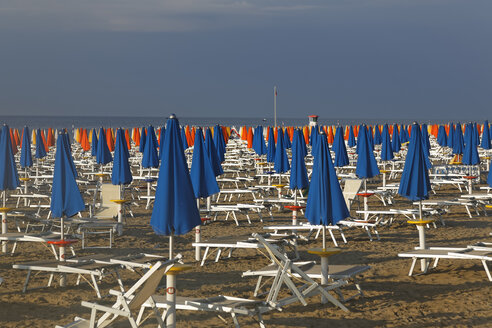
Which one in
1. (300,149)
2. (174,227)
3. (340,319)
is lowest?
(340,319)

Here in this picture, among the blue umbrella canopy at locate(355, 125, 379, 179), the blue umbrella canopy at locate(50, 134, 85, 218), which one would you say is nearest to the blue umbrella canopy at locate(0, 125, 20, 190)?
the blue umbrella canopy at locate(50, 134, 85, 218)

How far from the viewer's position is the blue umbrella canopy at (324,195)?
7.84 metres

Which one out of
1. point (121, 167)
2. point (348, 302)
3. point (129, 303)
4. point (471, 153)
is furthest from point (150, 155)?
point (129, 303)

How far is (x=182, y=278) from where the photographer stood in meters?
8.91

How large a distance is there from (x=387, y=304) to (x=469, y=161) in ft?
34.1

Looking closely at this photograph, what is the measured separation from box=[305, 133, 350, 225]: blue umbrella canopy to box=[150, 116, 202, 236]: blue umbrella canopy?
1.85 meters

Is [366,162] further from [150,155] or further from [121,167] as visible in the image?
[150,155]

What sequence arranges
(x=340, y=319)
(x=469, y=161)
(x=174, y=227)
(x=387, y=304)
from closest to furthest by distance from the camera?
(x=174, y=227)
(x=340, y=319)
(x=387, y=304)
(x=469, y=161)

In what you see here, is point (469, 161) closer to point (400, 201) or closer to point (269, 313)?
point (400, 201)

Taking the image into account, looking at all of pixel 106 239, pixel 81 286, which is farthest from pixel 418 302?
pixel 106 239

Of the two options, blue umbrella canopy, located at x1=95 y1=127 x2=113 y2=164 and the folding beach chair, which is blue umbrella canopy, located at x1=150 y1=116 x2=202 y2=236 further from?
blue umbrella canopy, located at x1=95 y1=127 x2=113 y2=164

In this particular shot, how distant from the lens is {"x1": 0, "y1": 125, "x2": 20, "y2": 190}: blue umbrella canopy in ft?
35.0

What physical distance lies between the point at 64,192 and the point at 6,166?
2.69 meters

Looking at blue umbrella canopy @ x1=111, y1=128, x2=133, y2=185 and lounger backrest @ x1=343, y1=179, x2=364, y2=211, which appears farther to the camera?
lounger backrest @ x1=343, y1=179, x2=364, y2=211
